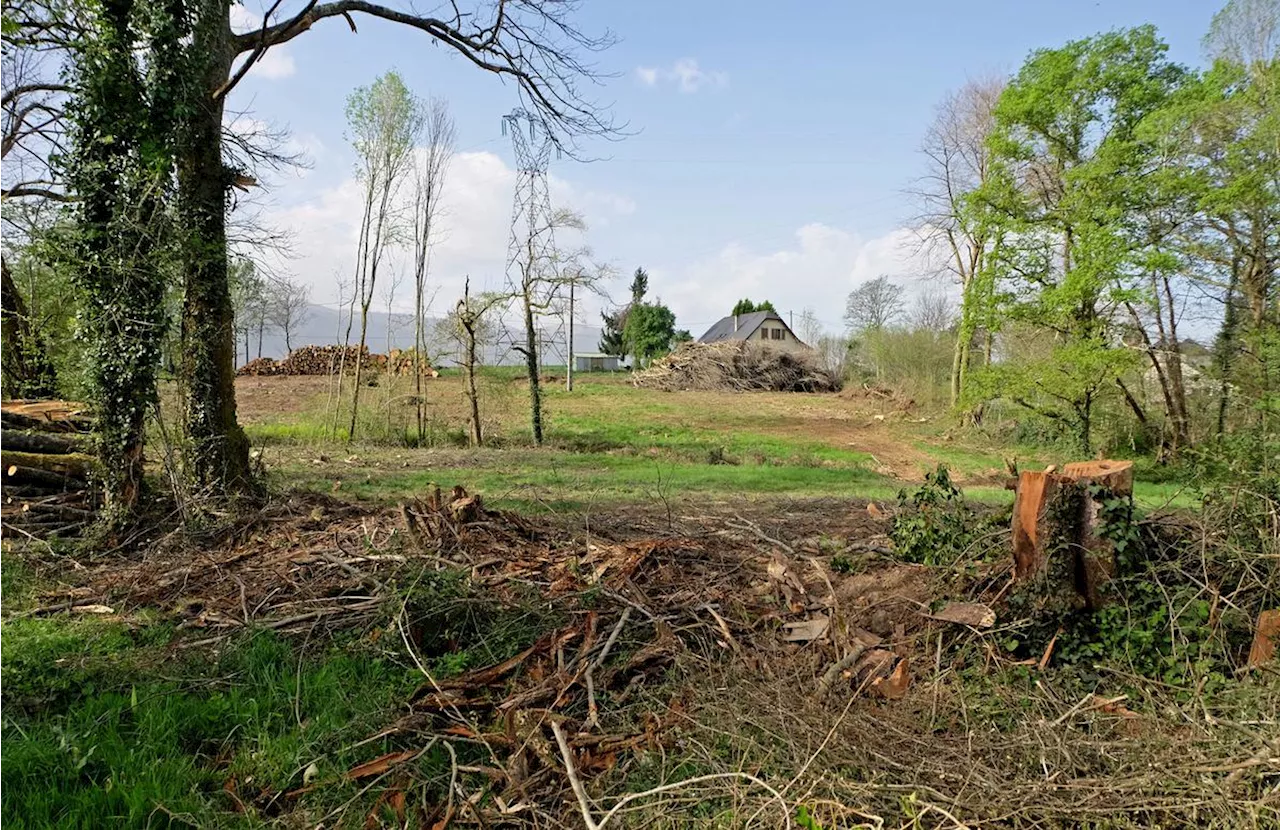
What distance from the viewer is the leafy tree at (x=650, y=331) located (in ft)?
169

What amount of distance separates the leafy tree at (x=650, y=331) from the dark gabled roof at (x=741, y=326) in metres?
2.81

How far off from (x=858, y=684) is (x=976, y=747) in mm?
680

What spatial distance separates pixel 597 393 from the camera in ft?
110

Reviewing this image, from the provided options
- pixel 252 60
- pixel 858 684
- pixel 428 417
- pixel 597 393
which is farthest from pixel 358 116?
pixel 858 684

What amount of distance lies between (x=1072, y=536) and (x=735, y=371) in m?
37.7

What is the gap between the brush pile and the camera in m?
40.3

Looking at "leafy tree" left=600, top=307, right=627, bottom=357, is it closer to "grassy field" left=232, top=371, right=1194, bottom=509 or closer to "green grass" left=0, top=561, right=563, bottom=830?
"grassy field" left=232, top=371, right=1194, bottom=509

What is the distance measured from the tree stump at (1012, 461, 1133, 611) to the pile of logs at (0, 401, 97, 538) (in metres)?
8.20

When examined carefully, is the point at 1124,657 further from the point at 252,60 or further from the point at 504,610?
the point at 252,60

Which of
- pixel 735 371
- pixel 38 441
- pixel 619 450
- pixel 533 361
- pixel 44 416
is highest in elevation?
pixel 735 371

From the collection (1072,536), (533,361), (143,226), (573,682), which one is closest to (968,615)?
(1072,536)

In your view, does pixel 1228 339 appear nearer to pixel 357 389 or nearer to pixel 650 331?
pixel 357 389

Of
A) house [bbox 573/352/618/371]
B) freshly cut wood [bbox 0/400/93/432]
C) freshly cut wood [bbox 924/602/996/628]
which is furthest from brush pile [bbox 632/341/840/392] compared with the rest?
freshly cut wood [bbox 924/602/996/628]

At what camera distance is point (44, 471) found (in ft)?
24.1
